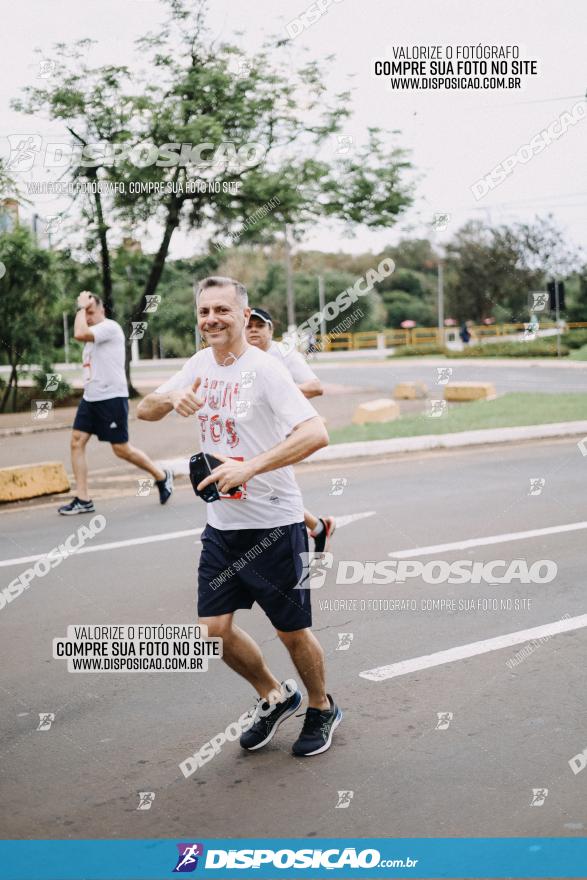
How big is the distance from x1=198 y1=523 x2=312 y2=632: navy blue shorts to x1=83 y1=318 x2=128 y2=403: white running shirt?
17.9ft

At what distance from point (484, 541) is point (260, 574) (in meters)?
4.15

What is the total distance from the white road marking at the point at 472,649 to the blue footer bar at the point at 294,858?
1.63 meters

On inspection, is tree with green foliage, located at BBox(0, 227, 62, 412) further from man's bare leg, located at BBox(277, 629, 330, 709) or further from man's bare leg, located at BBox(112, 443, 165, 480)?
man's bare leg, located at BBox(277, 629, 330, 709)

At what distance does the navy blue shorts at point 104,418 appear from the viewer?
371 inches

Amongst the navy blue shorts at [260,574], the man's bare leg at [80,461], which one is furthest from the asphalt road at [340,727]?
the man's bare leg at [80,461]

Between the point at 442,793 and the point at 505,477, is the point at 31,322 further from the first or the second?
the point at 442,793

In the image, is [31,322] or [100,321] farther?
[31,322]

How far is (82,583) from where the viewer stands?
22.7ft

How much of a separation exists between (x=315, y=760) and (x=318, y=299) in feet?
192

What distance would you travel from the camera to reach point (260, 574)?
4.11 meters

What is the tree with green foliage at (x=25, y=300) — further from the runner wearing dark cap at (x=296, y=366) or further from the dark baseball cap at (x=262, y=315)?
the dark baseball cap at (x=262, y=315)

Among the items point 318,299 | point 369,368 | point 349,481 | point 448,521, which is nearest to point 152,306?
point 349,481

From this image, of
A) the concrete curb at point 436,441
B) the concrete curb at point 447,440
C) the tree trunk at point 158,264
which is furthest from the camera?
the tree trunk at point 158,264

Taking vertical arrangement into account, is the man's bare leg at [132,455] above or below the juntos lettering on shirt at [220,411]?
below
